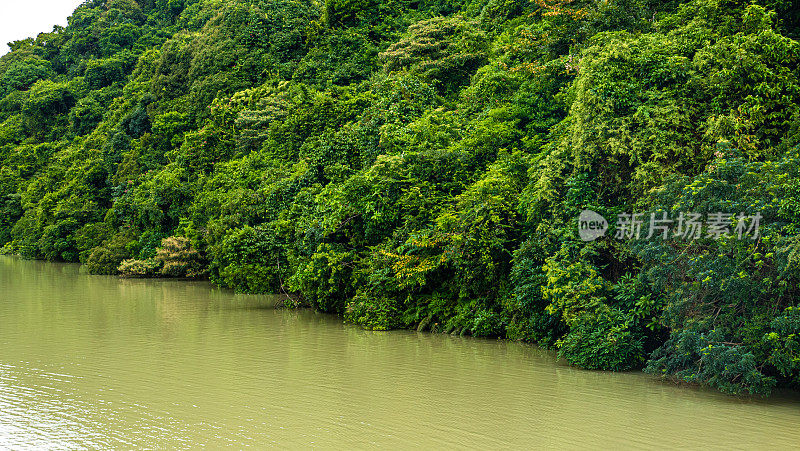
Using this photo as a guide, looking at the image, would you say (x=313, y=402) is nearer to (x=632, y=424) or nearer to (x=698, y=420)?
(x=632, y=424)

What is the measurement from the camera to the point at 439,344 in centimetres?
1484

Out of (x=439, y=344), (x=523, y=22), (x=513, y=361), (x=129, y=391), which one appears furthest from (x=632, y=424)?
(x=523, y=22)

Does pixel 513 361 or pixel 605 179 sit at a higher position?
pixel 605 179

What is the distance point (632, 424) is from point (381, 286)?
7.89 m

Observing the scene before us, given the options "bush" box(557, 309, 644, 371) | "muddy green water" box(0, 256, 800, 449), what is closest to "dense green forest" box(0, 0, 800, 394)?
"bush" box(557, 309, 644, 371)
